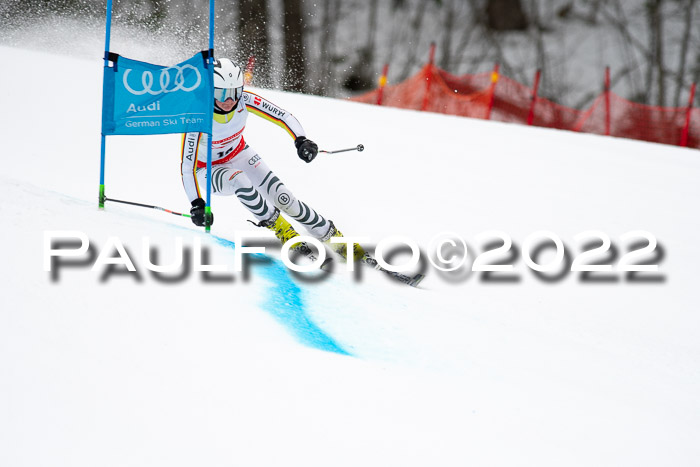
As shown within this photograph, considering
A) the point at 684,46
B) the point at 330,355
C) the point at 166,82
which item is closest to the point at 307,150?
the point at 166,82

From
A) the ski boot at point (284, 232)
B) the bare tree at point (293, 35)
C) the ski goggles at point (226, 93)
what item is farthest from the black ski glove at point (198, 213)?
the bare tree at point (293, 35)

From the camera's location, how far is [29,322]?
294 centimetres

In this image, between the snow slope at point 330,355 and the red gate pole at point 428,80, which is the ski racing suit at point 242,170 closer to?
the snow slope at point 330,355

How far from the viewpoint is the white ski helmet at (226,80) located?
4.91 m

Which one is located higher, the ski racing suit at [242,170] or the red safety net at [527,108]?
the red safety net at [527,108]

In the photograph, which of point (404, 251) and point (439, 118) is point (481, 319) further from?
point (439, 118)

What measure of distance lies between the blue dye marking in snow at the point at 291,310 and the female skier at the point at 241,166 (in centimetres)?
77

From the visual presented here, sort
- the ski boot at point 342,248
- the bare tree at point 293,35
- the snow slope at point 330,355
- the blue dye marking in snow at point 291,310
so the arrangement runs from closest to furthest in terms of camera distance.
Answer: the snow slope at point 330,355, the blue dye marking in snow at point 291,310, the ski boot at point 342,248, the bare tree at point 293,35

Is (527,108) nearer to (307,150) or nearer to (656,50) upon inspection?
(307,150)

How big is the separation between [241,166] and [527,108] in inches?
296

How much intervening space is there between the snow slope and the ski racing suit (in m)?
0.52

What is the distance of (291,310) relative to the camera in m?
3.80

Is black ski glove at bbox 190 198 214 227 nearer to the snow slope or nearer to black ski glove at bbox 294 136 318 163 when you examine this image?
the snow slope

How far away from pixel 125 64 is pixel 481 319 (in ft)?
10.4
